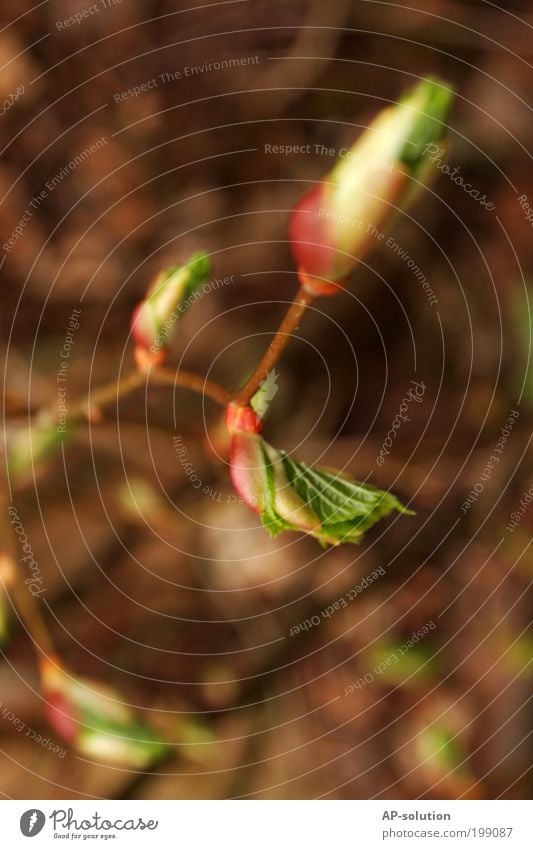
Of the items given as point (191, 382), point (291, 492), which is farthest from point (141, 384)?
point (291, 492)

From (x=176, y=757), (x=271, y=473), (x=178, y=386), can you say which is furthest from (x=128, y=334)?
(x=176, y=757)

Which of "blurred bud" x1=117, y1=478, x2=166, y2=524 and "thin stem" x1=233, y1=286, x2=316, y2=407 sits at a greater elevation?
"thin stem" x1=233, y1=286, x2=316, y2=407

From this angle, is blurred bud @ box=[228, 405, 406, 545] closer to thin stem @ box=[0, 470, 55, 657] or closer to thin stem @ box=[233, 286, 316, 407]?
thin stem @ box=[233, 286, 316, 407]

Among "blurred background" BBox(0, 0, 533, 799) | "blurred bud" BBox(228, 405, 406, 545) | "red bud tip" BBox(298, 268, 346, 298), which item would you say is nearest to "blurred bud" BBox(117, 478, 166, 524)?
"blurred background" BBox(0, 0, 533, 799)

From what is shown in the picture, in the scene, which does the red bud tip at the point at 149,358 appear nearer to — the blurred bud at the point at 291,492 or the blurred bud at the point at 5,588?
the blurred bud at the point at 291,492

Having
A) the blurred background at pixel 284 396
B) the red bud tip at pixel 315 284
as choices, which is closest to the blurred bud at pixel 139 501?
the blurred background at pixel 284 396

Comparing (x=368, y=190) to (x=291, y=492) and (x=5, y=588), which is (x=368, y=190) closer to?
(x=291, y=492)
